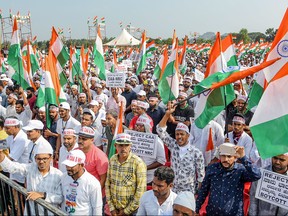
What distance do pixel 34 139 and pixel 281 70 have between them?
3.49 metres

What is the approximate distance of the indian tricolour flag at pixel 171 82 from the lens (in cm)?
705

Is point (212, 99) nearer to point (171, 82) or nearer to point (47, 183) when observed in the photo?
point (171, 82)

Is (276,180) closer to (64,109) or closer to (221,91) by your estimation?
(221,91)

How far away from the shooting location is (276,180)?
3.49 m

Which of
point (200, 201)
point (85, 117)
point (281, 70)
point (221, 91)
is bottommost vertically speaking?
point (200, 201)

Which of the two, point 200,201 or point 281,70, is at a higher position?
point 281,70

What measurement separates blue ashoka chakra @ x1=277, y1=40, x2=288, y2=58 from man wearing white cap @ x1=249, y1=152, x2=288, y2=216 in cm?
110

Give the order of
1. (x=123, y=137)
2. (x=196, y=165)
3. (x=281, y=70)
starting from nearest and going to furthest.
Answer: (x=281, y=70), (x=123, y=137), (x=196, y=165)

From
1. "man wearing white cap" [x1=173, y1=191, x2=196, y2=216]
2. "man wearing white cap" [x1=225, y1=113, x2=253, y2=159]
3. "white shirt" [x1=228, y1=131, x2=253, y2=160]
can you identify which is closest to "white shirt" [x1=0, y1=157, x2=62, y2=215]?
"man wearing white cap" [x1=173, y1=191, x2=196, y2=216]

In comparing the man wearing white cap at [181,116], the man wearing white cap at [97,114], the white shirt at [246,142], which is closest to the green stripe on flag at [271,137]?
the white shirt at [246,142]

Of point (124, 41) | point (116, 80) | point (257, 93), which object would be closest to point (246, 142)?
point (257, 93)

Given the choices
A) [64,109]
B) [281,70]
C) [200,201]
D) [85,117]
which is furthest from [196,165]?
[64,109]

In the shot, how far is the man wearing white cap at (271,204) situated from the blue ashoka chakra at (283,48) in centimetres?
110

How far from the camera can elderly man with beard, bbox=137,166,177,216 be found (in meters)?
3.43
